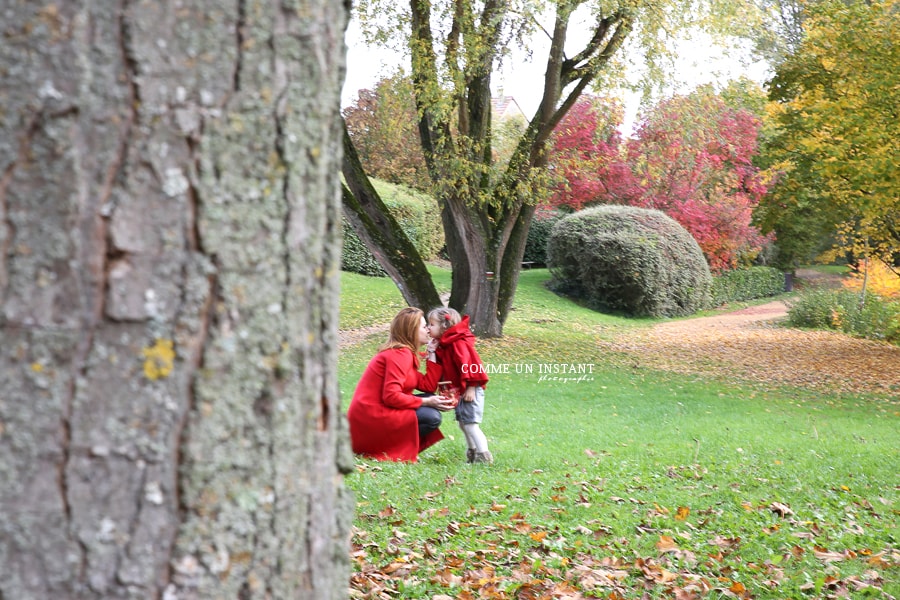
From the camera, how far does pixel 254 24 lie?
1404 millimetres

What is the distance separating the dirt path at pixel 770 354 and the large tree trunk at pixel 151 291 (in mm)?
15468

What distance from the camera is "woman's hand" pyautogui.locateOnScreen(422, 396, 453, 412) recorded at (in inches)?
278

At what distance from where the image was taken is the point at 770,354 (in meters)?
19.4

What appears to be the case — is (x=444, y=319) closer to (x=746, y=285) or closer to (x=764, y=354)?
(x=764, y=354)

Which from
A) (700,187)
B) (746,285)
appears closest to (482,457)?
(700,187)

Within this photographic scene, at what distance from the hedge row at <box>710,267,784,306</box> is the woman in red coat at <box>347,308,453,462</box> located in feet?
81.0

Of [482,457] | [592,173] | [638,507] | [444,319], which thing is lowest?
[482,457]

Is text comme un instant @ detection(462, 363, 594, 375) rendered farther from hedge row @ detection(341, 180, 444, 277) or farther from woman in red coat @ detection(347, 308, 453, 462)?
hedge row @ detection(341, 180, 444, 277)

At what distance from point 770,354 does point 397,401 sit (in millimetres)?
14543

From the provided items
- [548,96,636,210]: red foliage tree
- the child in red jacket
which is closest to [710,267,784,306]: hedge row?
[548,96,636,210]: red foliage tree

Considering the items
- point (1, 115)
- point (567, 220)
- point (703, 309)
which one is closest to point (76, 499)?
point (1, 115)

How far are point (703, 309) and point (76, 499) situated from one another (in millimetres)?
30418

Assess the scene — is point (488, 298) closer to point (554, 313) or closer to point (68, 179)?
point (554, 313)

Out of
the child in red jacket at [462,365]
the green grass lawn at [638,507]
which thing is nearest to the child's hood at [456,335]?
the child in red jacket at [462,365]
